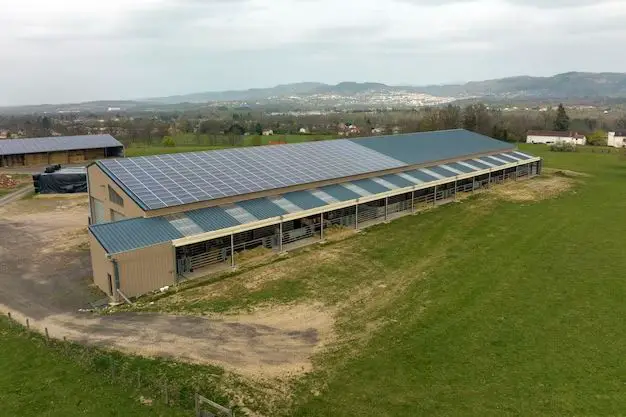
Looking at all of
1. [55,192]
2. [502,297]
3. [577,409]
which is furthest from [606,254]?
[55,192]

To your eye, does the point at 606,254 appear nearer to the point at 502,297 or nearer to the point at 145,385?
the point at 502,297

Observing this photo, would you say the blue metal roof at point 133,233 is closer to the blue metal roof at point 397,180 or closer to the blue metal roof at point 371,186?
the blue metal roof at point 371,186

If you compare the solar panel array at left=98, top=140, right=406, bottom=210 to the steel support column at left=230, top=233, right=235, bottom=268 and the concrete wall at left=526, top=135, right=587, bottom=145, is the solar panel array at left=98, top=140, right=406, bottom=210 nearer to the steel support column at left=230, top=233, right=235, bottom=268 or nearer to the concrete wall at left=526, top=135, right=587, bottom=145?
the steel support column at left=230, top=233, right=235, bottom=268

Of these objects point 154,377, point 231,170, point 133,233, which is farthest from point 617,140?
point 154,377

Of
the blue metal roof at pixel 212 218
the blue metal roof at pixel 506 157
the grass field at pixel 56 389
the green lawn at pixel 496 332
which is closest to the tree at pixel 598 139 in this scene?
the blue metal roof at pixel 506 157

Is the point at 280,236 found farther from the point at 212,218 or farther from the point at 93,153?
the point at 93,153
